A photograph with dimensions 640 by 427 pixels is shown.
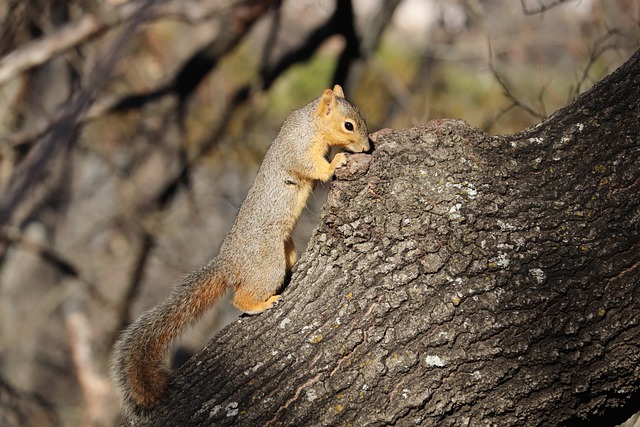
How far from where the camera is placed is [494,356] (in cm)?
227

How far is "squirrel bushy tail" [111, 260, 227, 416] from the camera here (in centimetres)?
272

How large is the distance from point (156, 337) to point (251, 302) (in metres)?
0.40

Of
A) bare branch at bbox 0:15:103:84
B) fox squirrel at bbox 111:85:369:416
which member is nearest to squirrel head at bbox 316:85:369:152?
fox squirrel at bbox 111:85:369:416

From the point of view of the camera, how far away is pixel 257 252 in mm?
3170

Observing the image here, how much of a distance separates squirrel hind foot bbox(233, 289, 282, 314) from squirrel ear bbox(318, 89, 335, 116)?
35.8 inches

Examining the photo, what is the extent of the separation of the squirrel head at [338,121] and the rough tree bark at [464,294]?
28.3 inches

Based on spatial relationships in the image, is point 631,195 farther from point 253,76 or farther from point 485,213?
point 253,76

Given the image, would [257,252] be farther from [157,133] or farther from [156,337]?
[157,133]

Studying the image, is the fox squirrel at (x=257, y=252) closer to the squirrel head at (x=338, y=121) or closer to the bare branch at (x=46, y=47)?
the squirrel head at (x=338, y=121)

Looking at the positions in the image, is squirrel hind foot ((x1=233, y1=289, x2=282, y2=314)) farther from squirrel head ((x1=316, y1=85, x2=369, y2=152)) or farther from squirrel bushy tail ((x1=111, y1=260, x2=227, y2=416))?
squirrel head ((x1=316, y1=85, x2=369, y2=152))

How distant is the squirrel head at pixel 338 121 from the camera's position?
11.0 ft

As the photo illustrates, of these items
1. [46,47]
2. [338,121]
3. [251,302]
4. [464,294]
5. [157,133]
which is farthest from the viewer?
[157,133]

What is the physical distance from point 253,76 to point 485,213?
567 cm

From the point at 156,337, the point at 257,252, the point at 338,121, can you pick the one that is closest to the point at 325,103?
the point at 338,121
